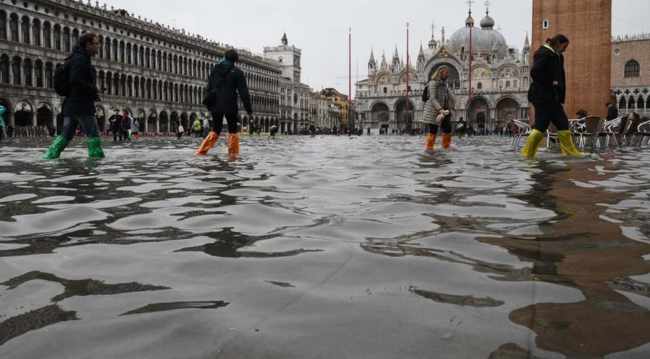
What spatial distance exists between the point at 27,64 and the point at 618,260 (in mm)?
49190

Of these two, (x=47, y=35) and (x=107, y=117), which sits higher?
(x=47, y=35)

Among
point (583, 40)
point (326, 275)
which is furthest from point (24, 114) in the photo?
point (326, 275)

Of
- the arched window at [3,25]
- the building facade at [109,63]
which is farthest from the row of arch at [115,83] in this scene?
the arched window at [3,25]

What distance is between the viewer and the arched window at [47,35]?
46812 mm

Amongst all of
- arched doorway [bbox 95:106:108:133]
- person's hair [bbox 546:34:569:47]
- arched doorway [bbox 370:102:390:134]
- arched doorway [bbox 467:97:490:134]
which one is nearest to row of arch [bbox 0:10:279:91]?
arched doorway [bbox 95:106:108:133]

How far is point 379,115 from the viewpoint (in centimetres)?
10094

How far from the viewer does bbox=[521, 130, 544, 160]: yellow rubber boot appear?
29.0 ft

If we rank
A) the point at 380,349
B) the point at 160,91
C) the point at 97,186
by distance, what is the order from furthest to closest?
the point at 160,91 → the point at 97,186 → the point at 380,349

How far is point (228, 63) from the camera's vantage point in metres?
10.1

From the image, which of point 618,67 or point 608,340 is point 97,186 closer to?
point 608,340

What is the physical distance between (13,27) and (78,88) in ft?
133

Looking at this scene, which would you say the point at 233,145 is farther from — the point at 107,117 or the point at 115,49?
the point at 115,49

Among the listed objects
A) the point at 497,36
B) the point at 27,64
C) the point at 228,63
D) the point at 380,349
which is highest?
the point at 497,36

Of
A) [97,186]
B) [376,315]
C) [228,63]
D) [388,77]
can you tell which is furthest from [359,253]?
[388,77]
